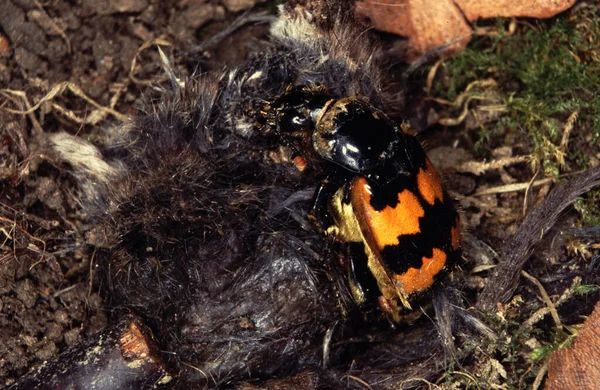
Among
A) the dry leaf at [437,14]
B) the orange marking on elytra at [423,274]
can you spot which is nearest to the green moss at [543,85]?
the dry leaf at [437,14]

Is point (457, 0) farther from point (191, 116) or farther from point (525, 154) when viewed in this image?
point (191, 116)

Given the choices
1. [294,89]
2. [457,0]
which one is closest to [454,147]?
[457,0]

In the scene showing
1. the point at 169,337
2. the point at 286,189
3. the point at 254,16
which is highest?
the point at 254,16

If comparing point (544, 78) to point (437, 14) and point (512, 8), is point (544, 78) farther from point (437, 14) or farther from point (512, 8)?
point (437, 14)

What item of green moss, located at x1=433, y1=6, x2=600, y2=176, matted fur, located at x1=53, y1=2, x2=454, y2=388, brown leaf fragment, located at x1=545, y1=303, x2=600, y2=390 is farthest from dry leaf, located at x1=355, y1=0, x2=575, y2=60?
brown leaf fragment, located at x1=545, y1=303, x2=600, y2=390

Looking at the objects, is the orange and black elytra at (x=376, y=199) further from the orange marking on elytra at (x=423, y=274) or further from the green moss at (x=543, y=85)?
the green moss at (x=543, y=85)

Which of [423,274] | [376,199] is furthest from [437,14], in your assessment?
[423,274]
